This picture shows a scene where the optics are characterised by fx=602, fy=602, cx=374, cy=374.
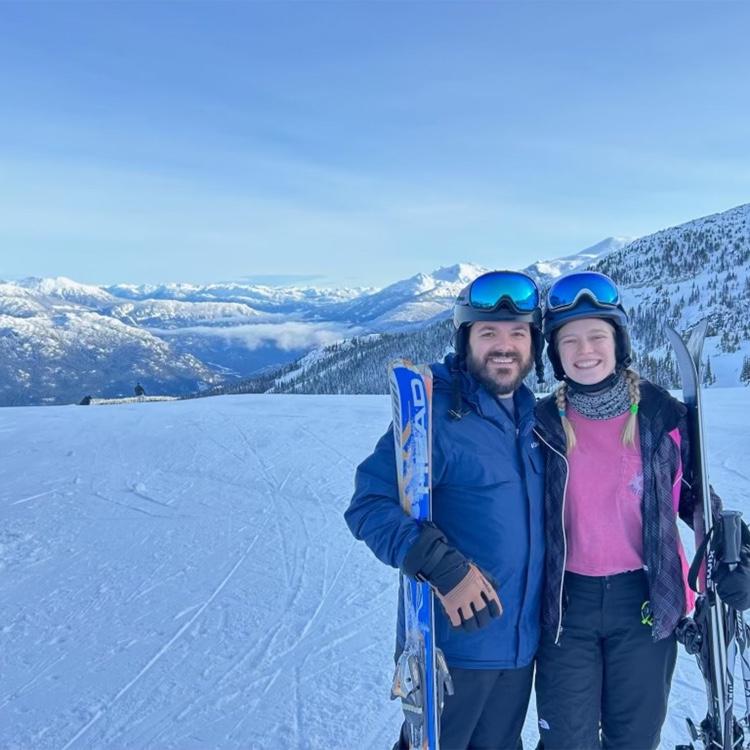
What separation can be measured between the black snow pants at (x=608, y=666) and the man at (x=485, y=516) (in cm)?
15

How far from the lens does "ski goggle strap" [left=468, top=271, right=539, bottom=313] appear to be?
2.82 metres

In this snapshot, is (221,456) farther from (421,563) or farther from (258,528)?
(421,563)

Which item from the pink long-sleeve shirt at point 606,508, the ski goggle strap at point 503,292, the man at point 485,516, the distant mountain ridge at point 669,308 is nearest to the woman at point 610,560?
the pink long-sleeve shirt at point 606,508

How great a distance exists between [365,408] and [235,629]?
33.9 feet

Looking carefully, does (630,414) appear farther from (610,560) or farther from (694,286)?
(694,286)

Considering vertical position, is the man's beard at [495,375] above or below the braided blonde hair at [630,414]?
above

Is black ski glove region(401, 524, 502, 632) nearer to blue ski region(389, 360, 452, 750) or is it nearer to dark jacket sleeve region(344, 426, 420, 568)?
dark jacket sleeve region(344, 426, 420, 568)

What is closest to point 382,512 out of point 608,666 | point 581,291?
point 608,666

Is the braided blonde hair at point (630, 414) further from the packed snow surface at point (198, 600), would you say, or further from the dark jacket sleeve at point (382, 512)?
the packed snow surface at point (198, 600)

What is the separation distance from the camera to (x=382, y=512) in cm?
249

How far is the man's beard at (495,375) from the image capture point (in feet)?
8.90

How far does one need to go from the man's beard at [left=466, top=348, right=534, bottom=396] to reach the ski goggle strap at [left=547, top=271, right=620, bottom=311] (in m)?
0.31

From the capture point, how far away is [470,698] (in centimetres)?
265

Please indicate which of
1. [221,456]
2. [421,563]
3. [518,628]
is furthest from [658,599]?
[221,456]
